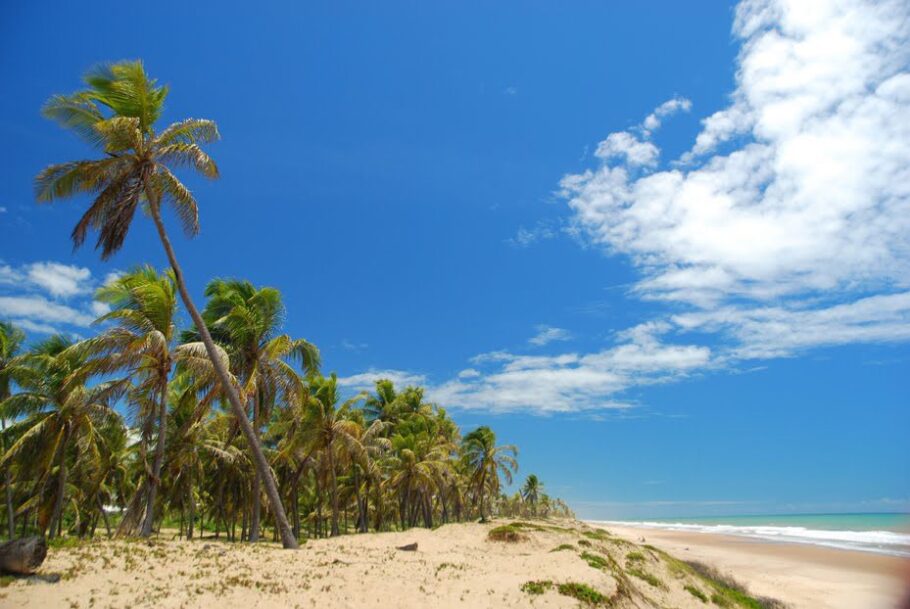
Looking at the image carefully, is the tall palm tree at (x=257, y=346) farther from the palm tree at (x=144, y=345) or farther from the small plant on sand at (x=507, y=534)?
the small plant on sand at (x=507, y=534)

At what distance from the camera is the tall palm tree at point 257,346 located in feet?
76.8

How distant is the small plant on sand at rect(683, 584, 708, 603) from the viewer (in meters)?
21.2

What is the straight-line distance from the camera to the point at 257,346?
940 inches

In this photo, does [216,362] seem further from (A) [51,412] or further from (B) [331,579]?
(A) [51,412]

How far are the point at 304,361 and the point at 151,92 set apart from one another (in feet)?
43.2

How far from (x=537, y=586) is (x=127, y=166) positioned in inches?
718

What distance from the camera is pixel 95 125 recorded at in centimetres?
1705

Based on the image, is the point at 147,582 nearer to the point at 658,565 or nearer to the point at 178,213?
the point at 178,213

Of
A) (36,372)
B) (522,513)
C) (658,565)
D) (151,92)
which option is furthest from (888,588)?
(522,513)

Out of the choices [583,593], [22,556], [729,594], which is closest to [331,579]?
[22,556]

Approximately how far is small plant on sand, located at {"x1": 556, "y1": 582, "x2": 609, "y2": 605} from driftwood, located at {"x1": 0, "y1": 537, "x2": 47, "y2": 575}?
1256cm

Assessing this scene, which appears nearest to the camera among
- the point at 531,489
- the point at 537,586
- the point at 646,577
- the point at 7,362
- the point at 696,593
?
the point at 537,586

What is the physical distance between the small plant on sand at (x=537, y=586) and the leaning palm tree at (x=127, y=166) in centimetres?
866

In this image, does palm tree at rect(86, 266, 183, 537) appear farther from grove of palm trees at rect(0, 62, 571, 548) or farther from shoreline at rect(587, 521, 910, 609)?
shoreline at rect(587, 521, 910, 609)
